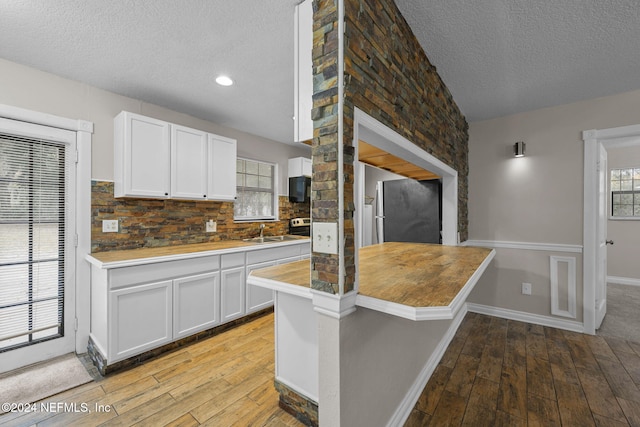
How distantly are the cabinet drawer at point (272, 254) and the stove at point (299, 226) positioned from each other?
0.87 metres

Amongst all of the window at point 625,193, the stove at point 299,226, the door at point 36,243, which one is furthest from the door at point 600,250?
the door at point 36,243

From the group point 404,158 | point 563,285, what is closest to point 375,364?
point 404,158

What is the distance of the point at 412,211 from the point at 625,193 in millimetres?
4374

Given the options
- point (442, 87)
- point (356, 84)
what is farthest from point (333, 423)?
point (442, 87)

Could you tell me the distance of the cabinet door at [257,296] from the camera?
3127 millimetres

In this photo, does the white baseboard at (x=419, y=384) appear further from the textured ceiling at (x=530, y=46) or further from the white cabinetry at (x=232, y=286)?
the textured ceiling at (x=530, y=46)

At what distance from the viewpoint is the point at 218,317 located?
9.22ft

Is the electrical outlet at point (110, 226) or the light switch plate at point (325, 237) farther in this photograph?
the electrical outlet at point (110, 226)

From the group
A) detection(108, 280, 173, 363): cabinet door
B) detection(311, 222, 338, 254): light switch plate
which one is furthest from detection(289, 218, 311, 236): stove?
detection(311, 222, 338, 254): light switch plate

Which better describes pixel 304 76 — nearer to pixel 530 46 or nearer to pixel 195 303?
pixel 530 46

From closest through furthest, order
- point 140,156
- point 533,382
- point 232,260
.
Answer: point 533,382
point 140,156
point 232,260

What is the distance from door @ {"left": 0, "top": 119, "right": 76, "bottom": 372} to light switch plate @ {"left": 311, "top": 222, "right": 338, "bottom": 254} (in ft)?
8.17

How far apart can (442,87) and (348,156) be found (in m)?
1.84

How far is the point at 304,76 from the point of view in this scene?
4.45ft
